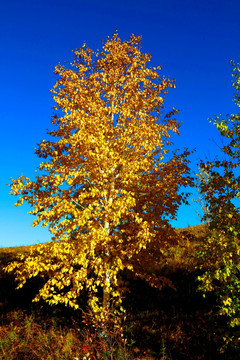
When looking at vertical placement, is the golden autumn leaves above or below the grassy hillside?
above

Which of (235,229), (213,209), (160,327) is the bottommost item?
(160,327)

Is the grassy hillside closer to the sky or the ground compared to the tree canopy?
closer to the ground

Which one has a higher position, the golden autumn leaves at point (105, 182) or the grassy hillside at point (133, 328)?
the golden autumn leaves at point (105, 182)

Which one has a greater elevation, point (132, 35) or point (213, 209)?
point (132, 35)

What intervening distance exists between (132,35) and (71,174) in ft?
26.0

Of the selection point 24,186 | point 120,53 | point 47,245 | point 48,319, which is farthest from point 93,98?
point 48,319

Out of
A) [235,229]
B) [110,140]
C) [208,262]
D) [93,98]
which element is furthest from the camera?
[93,98]

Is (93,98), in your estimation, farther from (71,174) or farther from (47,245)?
(47,245)

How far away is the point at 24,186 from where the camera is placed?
8664 millimetres

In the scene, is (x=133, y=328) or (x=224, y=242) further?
(x=133, y=328)

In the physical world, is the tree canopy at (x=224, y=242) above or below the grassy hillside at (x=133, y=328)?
above

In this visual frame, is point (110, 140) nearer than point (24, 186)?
No

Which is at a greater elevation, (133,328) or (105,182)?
(105,182)

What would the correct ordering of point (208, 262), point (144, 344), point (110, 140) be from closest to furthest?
point (208, 262)
point (110, 140)
point (144, 344)
